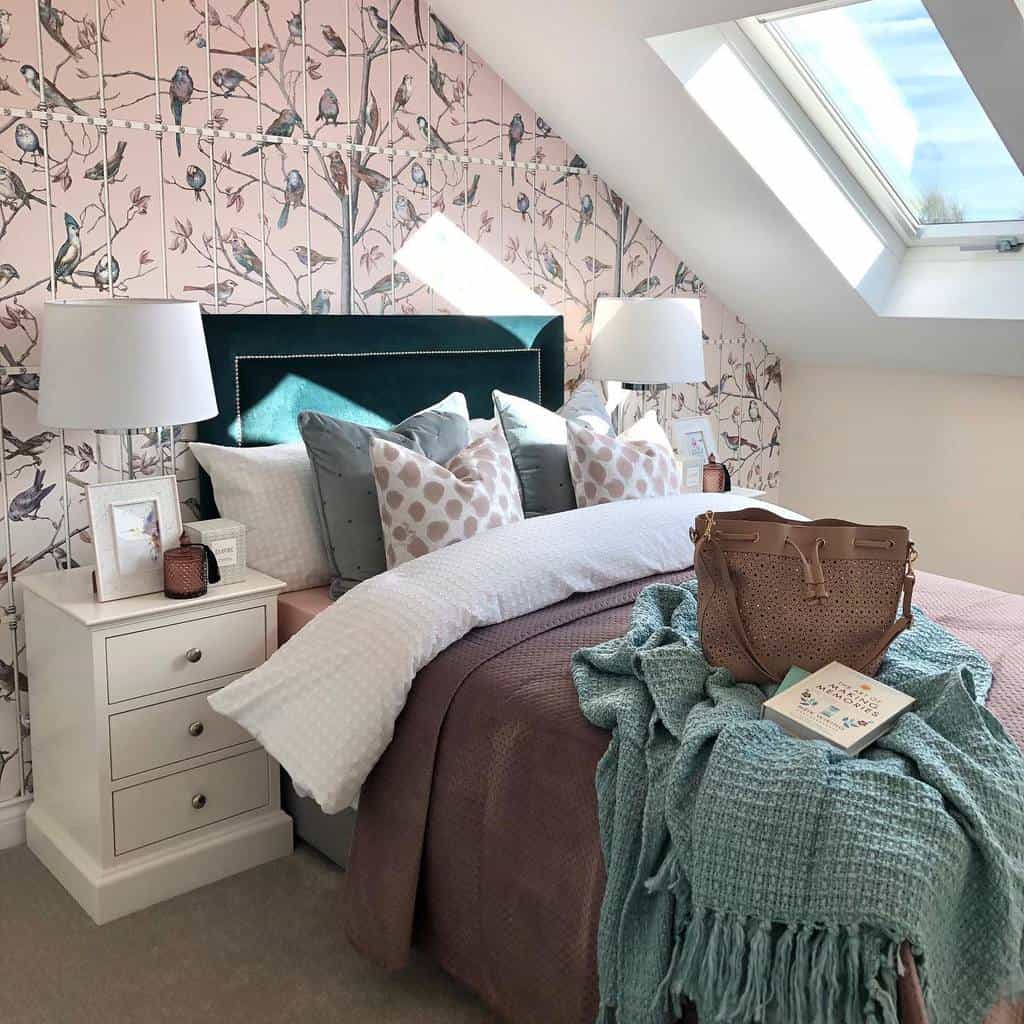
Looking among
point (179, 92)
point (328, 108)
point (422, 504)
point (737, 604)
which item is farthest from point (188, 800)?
point (328, 108)

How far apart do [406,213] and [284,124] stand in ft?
1.48

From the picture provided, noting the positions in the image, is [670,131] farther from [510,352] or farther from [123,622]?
[123,622]

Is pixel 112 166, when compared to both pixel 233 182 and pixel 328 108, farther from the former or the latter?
pixel 328 108

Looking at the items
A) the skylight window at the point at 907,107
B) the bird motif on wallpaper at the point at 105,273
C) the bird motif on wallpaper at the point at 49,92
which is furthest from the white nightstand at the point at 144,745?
the skylight window at the point at 907,107

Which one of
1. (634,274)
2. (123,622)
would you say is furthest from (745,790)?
(634,274)

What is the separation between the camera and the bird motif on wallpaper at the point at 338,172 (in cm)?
304

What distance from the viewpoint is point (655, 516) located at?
2.67 meters

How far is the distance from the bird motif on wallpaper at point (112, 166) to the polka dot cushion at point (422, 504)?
0.89 m

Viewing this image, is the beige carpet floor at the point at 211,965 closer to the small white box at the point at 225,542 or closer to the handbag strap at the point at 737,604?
the small white box at the point at 225,542

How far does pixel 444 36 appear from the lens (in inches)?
128

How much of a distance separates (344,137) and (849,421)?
2251mm

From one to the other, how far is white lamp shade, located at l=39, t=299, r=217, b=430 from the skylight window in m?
2.02

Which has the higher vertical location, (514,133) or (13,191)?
(514,133)

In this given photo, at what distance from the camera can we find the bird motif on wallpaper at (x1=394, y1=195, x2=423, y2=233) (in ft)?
10.5
